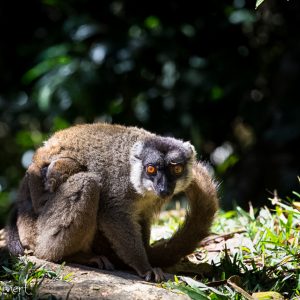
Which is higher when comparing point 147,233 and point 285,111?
point 285,111

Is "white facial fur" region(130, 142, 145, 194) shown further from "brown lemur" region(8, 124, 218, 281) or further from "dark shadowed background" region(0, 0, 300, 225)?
"dark shadowed background" region(0, 0, 300, 225)

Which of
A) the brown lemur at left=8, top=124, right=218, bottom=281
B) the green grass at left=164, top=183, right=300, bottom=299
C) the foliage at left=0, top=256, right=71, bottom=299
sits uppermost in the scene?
the brown lemur at left=8, top=124, right=218, bottom=281

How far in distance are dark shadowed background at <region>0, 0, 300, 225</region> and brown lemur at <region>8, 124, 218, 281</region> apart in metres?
3.65

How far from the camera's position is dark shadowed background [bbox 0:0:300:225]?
10.2 meters

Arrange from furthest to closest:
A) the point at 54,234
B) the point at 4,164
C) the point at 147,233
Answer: the point at 4,164, the point at 147,233, the point at 54,234

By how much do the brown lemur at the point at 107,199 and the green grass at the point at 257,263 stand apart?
504mm

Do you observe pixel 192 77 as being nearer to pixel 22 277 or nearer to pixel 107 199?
pixel 107 199

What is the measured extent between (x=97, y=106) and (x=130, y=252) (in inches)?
196

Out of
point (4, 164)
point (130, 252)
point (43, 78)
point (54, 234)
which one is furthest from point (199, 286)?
point (4, 164)

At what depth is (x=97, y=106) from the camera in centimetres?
1063

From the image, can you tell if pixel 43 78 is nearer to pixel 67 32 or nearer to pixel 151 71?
pixel 67 32

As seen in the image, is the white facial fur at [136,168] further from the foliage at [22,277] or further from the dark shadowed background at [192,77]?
the dark shadowed background at [192,77]

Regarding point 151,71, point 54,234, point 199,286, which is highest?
point 151,71

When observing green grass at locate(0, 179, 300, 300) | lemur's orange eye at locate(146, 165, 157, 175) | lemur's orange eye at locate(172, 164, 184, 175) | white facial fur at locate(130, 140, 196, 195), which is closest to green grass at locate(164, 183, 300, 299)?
green grass at locate(0, 179, 300, 300)
